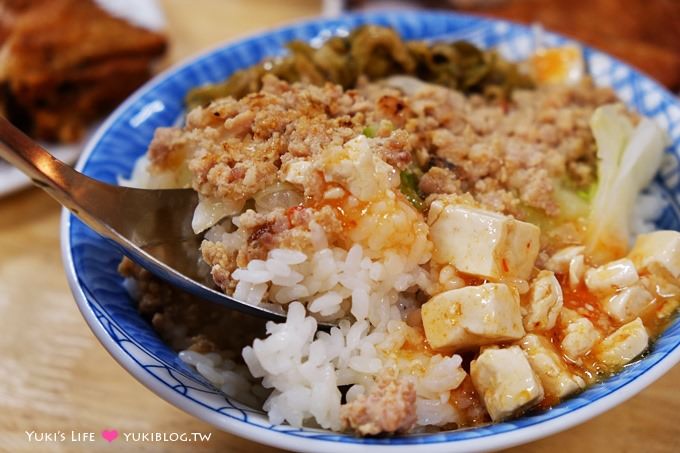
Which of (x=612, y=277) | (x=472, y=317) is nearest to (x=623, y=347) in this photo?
(x=612, y=277)

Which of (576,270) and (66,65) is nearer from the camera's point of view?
(576,270)

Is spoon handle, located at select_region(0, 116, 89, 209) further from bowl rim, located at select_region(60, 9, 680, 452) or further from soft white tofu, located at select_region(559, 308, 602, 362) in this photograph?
soft white tofu, located at select_region(559, 308, 602, 362)

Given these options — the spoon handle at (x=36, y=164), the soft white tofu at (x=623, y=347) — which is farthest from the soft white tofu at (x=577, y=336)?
the spoon handle at (x=36, y=164)

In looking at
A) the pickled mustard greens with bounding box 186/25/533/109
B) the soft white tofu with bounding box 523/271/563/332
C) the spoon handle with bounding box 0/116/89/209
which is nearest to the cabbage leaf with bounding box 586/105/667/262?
the soft white tofu with bounding box 523/271/563/332

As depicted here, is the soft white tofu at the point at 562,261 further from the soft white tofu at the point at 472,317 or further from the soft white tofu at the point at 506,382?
the soft white tofu at the point at 506,382

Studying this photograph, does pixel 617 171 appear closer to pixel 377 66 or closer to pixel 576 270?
pixel 576 270

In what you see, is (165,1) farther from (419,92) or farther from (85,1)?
(419,92)

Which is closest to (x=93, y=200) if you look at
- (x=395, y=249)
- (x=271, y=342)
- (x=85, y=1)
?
(x=271, y=342)
